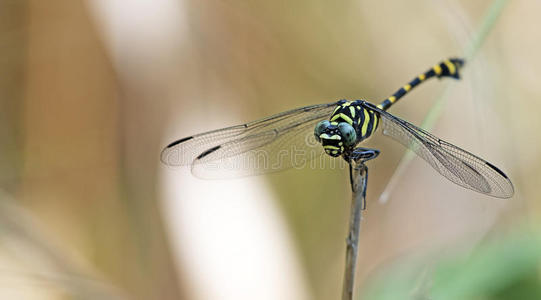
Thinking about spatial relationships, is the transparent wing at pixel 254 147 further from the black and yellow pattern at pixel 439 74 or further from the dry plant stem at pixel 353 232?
the dry plant stem at pixel 353 232

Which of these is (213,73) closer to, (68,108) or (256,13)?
(256,13)

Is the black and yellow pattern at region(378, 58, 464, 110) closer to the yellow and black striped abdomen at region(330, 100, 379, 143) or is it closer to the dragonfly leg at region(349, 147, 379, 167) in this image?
the yellow and black striped abdomen at region(330, 100, 379, 143)

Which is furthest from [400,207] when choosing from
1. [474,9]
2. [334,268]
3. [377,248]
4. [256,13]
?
[256,13]

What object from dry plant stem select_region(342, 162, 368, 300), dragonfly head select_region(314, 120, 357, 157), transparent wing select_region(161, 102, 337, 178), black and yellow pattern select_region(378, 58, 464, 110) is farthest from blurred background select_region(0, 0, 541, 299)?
dry plant stem select_region(342, 162, 368, 300)

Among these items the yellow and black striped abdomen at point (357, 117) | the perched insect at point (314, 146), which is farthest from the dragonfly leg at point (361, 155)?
the yellow and black striped abdomen at point (357, 117)

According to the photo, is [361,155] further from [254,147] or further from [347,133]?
[254,147]

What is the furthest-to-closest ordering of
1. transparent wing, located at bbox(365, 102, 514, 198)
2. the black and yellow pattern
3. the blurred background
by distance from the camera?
the blurred background → the black and yellow pattern → transparent wing, located at bbox(365, 102, 514, 198)

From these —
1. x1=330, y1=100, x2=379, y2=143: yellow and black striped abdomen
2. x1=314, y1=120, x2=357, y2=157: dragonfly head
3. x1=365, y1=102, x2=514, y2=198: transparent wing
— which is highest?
x1=330, y1=100, x2=379, y2=143: yellow and black striped abdomen

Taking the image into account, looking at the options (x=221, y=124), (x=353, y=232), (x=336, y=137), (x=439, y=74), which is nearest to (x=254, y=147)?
(x=336, y=137)
